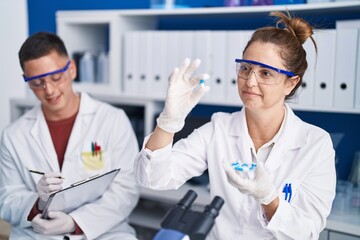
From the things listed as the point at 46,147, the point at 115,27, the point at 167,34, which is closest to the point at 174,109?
the point at 46,147

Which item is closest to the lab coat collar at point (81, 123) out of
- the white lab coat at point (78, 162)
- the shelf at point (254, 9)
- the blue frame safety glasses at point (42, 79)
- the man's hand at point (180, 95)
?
the white lab coat at point (78, 162)

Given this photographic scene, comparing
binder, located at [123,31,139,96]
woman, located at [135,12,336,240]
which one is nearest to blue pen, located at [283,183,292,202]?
woman, located at [135,12,336,240]

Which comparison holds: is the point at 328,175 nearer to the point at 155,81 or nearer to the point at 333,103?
the point at 333,103

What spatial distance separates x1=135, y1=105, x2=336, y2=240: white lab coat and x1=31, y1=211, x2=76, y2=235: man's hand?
0.46m

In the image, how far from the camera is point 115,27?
2.32m

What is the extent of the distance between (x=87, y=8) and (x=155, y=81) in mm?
1015

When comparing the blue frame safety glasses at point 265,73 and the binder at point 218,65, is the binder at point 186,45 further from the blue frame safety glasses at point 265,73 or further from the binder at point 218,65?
the blue frame safety glasses at point 265,73

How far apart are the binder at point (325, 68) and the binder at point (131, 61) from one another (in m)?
0.94

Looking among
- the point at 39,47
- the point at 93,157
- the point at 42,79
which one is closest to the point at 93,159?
the point at 93,157

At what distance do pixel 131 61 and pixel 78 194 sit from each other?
0.95m

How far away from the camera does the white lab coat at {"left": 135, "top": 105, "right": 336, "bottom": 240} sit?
4.05ft

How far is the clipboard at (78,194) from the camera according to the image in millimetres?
1458

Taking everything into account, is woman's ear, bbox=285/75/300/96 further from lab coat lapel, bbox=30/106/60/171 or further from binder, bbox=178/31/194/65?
lab coat lapel, bbox=30/106/60/171

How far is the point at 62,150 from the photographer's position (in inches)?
72.0
